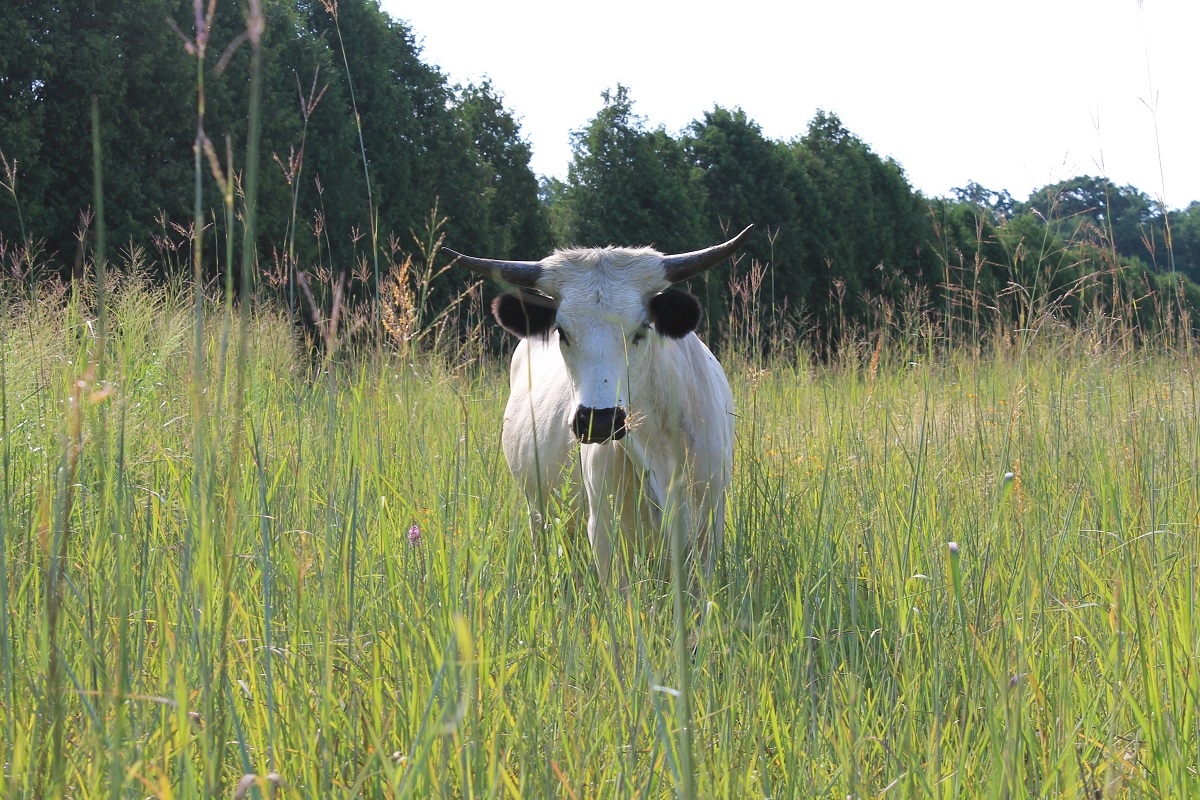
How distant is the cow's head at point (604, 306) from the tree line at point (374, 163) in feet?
14.0

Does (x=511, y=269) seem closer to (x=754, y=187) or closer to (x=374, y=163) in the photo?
(x=374, y=163)

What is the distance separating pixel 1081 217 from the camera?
13.4 ft

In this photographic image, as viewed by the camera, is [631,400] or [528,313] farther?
[528,313]

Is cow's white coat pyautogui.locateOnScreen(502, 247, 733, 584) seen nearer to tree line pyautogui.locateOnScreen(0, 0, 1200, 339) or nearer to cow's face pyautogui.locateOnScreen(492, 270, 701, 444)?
cow's face pyautogui.locateOnScreen(492, 270, 701, 444)

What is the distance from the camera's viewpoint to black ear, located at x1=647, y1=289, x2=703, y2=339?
3855 millimetres

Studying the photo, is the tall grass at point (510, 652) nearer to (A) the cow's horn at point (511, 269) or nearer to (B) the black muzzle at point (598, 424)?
(B) the black muzzle at point (598, 424)

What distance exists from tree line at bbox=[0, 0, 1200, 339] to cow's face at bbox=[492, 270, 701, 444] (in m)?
4.36

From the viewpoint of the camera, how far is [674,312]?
3.89m

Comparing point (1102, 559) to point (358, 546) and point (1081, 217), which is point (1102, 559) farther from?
point (358, 546)

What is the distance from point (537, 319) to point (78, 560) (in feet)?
6.40

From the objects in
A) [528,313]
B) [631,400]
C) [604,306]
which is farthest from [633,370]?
[528,313]

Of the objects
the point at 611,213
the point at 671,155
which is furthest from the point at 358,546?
the point at 671,155

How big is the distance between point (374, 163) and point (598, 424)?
16161 mm

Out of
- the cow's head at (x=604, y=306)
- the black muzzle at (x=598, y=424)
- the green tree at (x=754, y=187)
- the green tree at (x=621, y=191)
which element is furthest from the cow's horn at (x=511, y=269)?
the green tree at (x=754, y=187)
